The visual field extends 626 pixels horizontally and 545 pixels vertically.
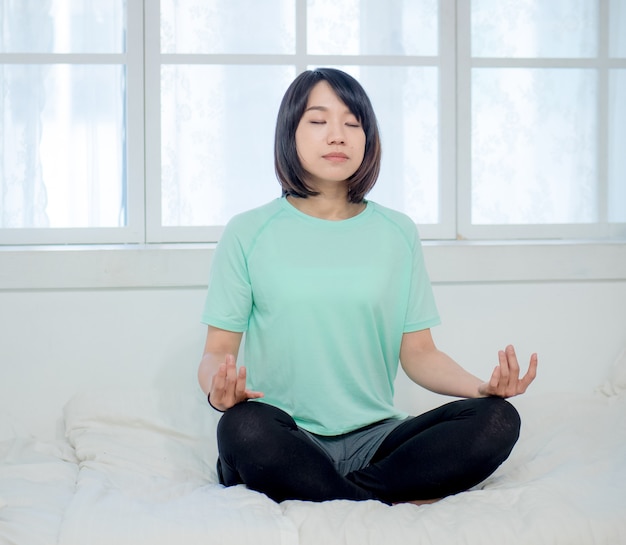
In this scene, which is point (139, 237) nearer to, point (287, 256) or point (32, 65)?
point (32, 65)

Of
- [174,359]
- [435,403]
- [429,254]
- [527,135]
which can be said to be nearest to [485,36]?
[527,135]

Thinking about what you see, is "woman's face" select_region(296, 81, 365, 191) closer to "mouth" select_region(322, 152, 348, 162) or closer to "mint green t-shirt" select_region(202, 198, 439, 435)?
"mouth" select_region(322, 152, 348, 162)

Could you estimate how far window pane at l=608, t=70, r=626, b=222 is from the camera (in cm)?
243

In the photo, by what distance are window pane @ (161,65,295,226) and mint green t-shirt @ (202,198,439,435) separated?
65 centimetres

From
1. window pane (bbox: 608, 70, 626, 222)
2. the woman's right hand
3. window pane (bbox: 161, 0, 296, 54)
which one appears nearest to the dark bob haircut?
the woman's right hand

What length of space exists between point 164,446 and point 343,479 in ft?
1.79

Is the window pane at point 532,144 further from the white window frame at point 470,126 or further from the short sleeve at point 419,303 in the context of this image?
the short sleeve at point 419,303

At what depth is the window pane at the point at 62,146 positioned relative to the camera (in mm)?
2256

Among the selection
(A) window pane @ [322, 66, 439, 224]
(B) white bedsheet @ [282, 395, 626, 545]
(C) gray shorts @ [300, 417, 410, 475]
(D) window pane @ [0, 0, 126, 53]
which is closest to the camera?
(B) white bedsheet @ [282, 395, 626, 545]

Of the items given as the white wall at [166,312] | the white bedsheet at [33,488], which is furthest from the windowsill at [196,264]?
the white bedsheet at [33,488]

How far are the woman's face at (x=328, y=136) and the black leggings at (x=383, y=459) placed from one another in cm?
48

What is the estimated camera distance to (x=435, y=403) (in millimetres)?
2166

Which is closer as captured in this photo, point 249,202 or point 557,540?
point 557,540

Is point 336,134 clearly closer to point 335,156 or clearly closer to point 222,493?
point 335,156
